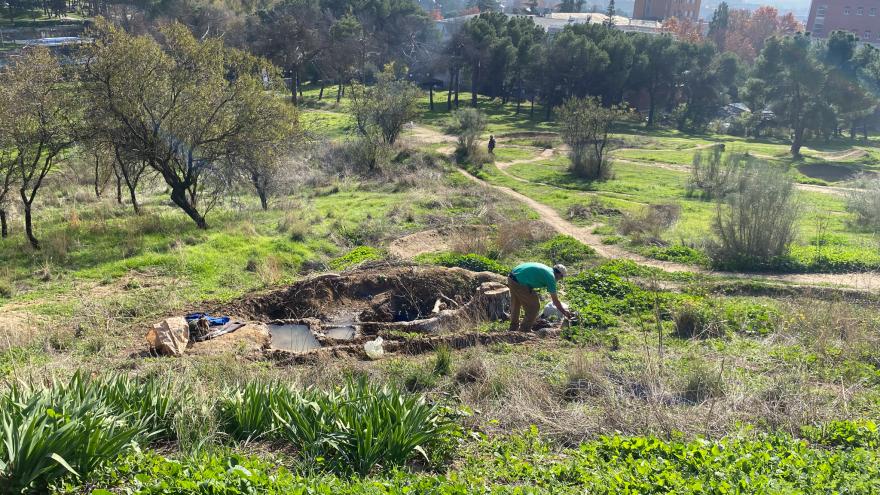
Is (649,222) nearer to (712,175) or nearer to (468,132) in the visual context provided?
(712,175)

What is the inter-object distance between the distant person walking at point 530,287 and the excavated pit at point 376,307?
0.95 m

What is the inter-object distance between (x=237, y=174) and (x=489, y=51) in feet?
125

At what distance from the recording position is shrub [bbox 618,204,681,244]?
19.6 m

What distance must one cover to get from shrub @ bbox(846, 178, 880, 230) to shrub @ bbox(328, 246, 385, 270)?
16.7 meters

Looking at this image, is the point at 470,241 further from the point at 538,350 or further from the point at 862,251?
the point at 862,251

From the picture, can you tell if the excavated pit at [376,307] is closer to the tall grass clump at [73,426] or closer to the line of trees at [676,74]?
the tall grass clump at [73,426]

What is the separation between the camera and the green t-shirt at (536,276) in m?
11.1

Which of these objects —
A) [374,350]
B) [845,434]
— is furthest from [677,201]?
[845,434]

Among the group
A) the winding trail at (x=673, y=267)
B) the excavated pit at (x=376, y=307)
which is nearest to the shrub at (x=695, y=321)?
the excavated pit at (x=376, y=307)

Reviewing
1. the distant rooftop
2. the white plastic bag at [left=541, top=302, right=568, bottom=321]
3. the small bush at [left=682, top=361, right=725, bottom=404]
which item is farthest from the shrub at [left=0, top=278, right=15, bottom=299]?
the distant rooftop

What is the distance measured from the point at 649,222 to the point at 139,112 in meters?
15.0

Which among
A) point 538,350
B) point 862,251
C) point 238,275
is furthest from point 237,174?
point 862,251

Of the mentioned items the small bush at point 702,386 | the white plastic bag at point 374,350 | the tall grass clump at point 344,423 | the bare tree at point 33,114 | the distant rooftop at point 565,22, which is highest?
the distant rooftop at point 565,22

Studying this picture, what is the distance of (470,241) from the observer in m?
17.8
